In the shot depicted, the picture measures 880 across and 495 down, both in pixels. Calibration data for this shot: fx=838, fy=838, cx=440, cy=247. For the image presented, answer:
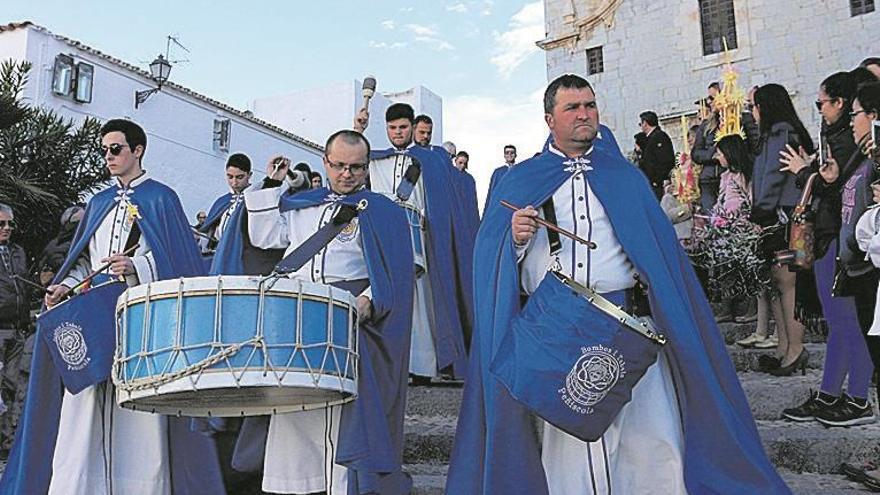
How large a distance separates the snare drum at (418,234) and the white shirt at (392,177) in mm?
83

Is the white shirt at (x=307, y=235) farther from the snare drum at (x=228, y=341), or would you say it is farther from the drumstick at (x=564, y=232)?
the drumstick at (x=564, y=232)

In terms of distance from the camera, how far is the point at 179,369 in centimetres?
304

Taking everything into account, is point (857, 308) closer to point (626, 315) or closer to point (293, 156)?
point (626, 315)

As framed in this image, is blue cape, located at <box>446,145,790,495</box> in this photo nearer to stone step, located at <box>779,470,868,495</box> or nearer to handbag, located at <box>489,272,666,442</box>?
handbag, located at <box>489,272,666,442</box>

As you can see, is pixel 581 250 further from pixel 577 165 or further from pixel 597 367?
pixel 597 367

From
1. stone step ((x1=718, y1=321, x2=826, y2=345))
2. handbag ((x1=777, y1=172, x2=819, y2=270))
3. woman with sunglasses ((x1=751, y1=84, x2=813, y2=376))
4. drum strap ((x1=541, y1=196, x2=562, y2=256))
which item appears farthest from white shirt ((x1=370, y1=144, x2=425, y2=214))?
stone step ((x1=718, y1=321, x2=826, y2=345))

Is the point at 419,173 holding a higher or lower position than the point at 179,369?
higher

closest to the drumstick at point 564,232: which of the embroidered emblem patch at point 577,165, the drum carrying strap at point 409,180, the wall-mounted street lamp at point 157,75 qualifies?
the embroidered emblem patch at point 577,165

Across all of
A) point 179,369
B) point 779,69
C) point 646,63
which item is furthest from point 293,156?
point 179,369

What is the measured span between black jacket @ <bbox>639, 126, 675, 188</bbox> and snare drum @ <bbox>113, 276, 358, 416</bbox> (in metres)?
8.60

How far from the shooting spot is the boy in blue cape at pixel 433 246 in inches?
240

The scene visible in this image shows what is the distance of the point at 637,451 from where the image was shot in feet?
10.4

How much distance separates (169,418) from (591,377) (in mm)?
2489

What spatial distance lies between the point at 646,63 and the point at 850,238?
1655 cm
